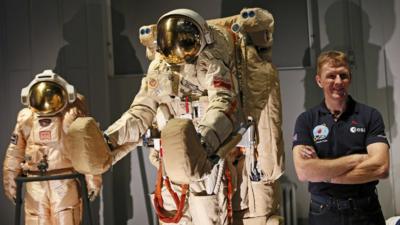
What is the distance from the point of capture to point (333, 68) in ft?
6.90

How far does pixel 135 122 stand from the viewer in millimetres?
2408

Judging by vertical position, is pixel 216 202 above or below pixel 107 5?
below

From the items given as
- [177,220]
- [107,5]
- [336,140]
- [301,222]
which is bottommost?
[301,222]

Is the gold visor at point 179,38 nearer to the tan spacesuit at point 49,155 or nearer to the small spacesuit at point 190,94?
the small spacesuit at point 190,94

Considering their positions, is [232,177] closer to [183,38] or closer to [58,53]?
[183,38]

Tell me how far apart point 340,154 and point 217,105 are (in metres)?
0.57

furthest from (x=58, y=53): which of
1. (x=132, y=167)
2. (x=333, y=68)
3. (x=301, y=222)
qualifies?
(x=333, y=68)

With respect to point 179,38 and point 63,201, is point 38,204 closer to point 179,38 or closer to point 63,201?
point 63,201

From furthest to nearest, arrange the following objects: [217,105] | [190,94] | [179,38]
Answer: [190,94] < [179,38] < [217,105]

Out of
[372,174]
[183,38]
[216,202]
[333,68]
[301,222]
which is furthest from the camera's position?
[301,222]

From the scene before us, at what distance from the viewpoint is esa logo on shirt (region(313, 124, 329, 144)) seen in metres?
2.03

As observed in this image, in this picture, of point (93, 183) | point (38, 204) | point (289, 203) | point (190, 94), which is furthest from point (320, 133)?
Answer: point (38, 204)

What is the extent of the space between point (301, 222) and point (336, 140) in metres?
1.81

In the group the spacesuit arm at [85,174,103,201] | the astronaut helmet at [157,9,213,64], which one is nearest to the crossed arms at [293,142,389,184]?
the astronaut helmet at [157,9,213,64]
